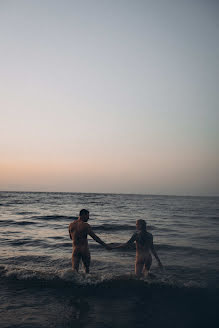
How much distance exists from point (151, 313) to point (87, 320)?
1.36 m

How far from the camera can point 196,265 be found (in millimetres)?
8531

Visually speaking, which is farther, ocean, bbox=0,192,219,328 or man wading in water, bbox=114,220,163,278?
man wading in water, bbox=114,220,163,278

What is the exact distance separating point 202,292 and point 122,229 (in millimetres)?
11187

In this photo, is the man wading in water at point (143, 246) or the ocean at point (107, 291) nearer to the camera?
the ocean at point (107, 291)

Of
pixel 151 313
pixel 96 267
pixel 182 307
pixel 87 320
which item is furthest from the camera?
pixel 96 267

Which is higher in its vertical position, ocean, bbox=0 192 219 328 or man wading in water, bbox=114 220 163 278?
man wading in water, bbox=114 220 163 278

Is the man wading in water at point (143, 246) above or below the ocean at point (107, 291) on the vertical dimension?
above

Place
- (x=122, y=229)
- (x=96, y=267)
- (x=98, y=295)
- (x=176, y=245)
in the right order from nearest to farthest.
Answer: (x=98, y=295)
(x=96, y=267)
(x=176, y=245)
(x=122, y=229)

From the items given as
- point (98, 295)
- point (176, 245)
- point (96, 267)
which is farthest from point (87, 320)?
point (176, 245)

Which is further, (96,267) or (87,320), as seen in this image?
(96,267)

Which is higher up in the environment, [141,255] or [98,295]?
[141,255]

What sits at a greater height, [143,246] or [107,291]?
[143,246]

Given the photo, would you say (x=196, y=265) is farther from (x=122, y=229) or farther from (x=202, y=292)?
(x=122, y=229)

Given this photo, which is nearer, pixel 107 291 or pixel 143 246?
pixel 107 291
